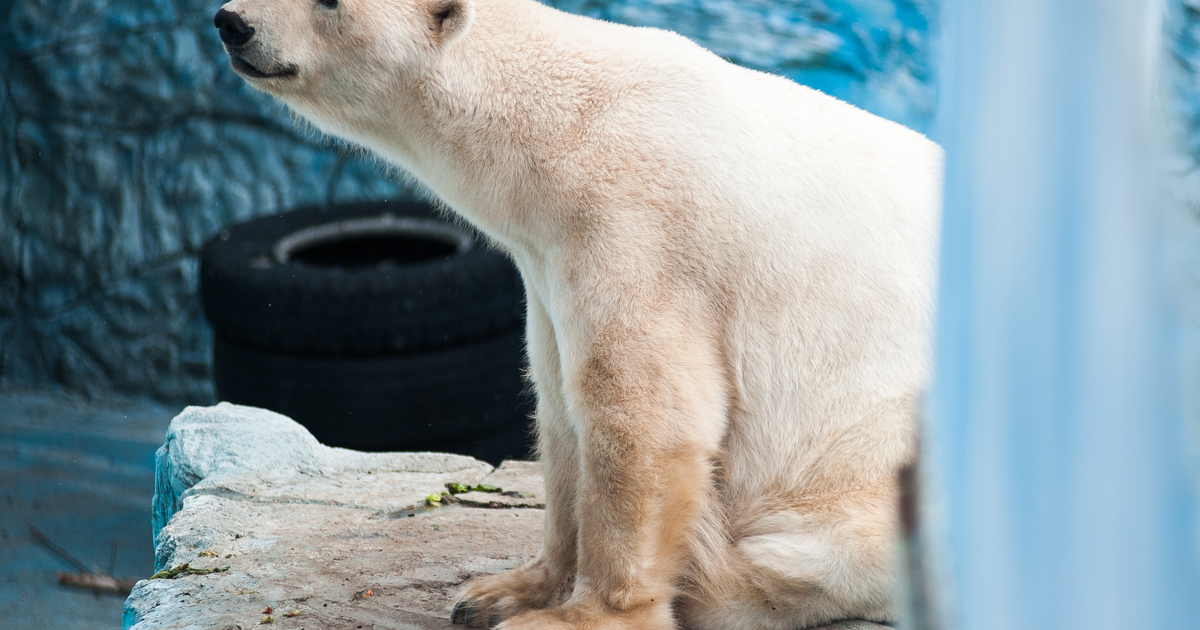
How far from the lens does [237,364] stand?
185 inches

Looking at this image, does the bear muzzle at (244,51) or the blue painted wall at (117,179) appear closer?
the bear muzzle at (244,51)

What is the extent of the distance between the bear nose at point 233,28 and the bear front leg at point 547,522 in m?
0.77

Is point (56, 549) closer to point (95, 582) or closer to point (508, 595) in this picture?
point (95, 582)

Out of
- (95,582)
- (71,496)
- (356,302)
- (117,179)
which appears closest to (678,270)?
(356,302)

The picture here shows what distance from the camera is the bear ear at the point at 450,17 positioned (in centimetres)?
219

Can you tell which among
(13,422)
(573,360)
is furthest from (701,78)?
(13,422)

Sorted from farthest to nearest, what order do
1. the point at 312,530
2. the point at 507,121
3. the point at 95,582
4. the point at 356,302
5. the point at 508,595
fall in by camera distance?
the point at 95,582, the point at 356,302, the point at 312,530, the point at 508,595, the point at 507,121

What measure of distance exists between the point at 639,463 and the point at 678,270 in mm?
376

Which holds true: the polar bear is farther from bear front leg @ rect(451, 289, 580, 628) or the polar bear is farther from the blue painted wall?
the blue painted wall

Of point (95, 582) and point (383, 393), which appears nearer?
point (383, 393)

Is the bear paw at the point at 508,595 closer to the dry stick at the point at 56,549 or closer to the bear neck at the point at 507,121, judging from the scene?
the bear neck at the point at 507,121

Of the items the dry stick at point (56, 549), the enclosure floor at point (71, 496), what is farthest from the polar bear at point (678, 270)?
the dry stick at point (56, 549)

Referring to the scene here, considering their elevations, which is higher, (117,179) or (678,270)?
(117,179)

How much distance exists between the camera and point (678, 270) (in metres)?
2.12
